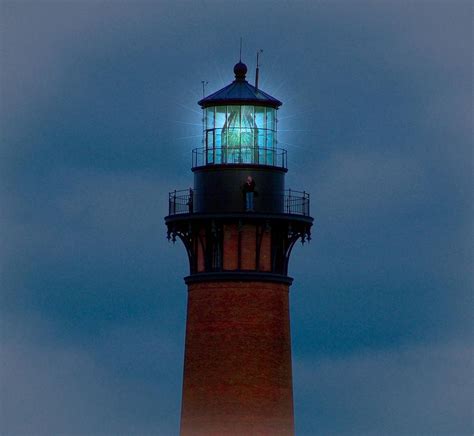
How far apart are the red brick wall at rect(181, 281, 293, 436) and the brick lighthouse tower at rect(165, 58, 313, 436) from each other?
0.03 m

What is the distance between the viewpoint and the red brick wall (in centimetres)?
17900

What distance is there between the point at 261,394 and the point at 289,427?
1508mm

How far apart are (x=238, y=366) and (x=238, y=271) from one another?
2986 mm

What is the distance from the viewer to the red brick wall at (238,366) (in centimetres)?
17900

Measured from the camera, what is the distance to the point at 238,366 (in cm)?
17925

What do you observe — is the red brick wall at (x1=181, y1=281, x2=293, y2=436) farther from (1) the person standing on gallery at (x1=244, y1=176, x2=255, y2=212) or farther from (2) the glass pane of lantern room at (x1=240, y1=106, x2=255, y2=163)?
(2) the glass pane of lantern room at (x1=240, y1=106, x2=255, y2=163)

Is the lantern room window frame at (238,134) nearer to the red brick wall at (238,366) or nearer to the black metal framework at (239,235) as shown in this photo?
the black metal framework at (239,235)

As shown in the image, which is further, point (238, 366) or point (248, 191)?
point (248, 191)

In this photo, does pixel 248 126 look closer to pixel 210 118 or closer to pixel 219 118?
pixel 219 118

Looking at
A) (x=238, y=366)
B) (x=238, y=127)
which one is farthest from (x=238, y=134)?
(x=238, y=366)

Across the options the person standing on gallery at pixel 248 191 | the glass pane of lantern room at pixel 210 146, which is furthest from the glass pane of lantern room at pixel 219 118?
the person standing on gallery at pixel 248 191

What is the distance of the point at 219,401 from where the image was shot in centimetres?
17912

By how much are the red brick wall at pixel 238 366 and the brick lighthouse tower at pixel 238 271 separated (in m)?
0.03

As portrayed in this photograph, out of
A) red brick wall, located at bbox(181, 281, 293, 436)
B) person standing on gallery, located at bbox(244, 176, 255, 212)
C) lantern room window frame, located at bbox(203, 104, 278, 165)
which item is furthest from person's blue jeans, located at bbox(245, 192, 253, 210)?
red brick wall, located at bbox(181, 281, 293, 436)
